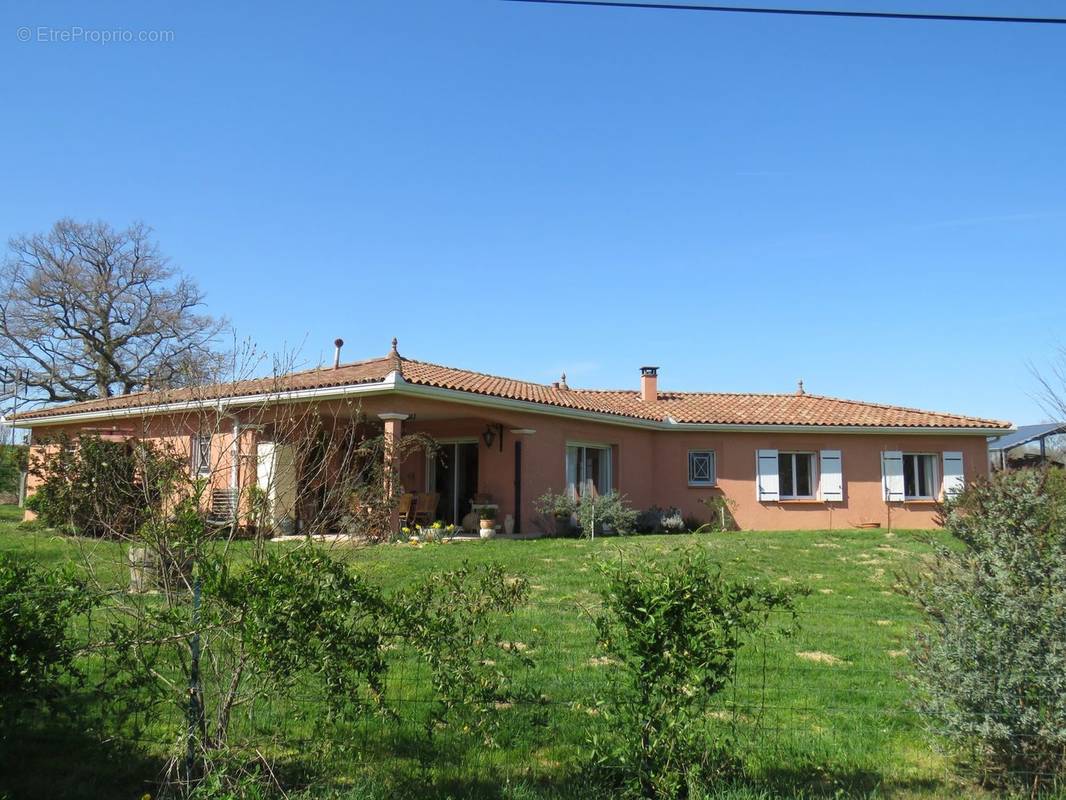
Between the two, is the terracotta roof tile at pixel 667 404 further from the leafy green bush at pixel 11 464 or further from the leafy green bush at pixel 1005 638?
the leafy green bush at pixel 1005 638

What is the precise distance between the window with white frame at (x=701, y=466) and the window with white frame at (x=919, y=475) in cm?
552

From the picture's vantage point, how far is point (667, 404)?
22.6m

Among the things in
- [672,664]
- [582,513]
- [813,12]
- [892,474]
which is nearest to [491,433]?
[582,513]

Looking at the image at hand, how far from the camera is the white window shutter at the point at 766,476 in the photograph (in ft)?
67.8

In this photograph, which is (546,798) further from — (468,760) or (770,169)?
(770,169)

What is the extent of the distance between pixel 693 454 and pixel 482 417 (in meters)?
7.40

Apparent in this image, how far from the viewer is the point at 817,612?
331 inches

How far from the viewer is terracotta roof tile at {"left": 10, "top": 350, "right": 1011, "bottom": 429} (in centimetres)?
1580

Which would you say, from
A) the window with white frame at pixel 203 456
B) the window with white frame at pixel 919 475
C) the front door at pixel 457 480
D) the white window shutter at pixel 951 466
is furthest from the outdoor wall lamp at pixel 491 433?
the white window shutter at pixel 951 466

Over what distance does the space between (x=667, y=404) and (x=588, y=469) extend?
449cm

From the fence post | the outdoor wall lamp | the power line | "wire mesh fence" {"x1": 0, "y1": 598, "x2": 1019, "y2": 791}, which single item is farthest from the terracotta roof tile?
the fence post

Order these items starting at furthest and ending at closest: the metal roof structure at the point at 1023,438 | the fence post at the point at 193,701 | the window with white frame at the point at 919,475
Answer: the metal roof structure at the point at 1023,438 → the window with white frame at the point at 919,475 → the fence post at the point at 193,701

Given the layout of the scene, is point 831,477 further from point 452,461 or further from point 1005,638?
point 1005,638

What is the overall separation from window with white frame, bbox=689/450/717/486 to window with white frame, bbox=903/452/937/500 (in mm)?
5522
